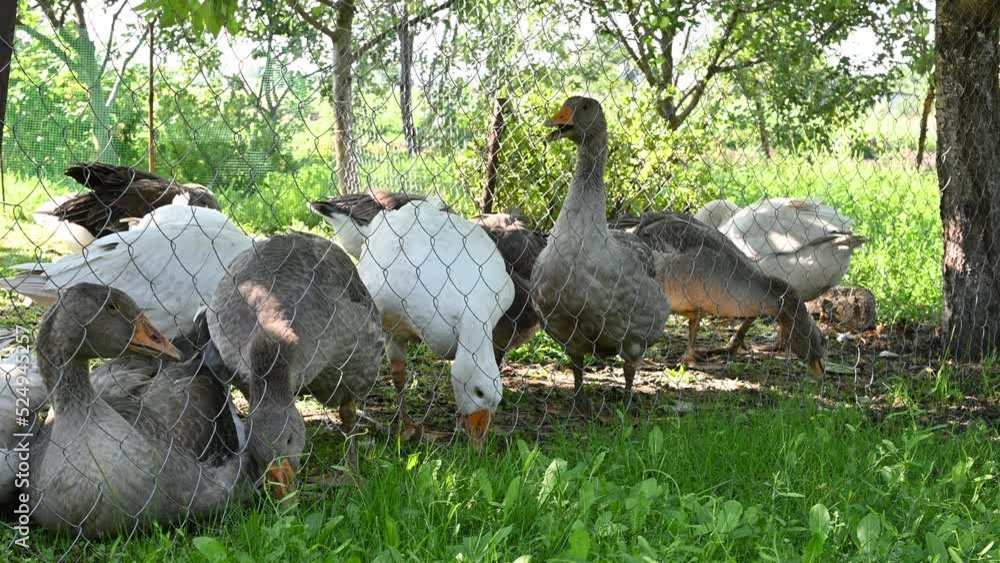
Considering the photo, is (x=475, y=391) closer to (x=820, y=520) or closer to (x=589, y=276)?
(x=589, y=276)

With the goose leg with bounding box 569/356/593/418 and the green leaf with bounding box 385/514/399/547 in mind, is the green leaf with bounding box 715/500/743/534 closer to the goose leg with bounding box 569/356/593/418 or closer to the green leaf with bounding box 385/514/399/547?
the green leaf with bounding box 385/514/399/547

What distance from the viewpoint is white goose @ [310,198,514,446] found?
416cm

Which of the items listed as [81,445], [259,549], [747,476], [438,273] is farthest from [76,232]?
[747,476]

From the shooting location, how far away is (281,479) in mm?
3305

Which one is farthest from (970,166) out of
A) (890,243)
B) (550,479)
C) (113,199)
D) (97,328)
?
(113,199)

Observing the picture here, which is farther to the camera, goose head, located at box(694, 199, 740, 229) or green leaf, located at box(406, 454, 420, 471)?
goose head, located at box(694, 199, 740, 229)

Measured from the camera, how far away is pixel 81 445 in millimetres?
3115

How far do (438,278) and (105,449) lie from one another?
1.69 meters

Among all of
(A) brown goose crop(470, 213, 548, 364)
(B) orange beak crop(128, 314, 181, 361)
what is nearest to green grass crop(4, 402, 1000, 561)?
(B) orange beak crop(128, 314, 181, 361)

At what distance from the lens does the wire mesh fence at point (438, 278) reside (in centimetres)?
332

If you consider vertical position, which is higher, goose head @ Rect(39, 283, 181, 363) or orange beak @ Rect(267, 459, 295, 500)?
goose head @ Rect(39, 283, 181, 363)

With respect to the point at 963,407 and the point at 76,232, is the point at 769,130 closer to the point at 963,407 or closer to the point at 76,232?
the point at 963,407

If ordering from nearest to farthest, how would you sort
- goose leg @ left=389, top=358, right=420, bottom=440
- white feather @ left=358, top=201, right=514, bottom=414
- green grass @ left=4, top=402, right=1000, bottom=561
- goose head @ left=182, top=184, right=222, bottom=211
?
1. green grass @ left=4, top=402, right=1000, bottom=561
2. white feather @ left=358, top=201, right=514, bottom=414
3. goose leg @ left=389, top=358, right=420, bottom=440
4. goose head @ left=182, top=184, right=222, bottom=211

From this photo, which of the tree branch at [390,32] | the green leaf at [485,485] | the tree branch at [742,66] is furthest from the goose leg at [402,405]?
the tree branch at [742,66]
